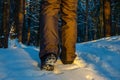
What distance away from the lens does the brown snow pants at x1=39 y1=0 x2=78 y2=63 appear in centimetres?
420

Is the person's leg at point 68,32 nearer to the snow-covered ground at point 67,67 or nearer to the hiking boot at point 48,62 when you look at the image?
the snow-covered ground at point 67,67

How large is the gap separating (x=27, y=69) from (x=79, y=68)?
0.70 meters

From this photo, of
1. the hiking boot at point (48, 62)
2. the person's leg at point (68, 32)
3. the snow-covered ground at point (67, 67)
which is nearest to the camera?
the snow-covered ground at point (67, 67)

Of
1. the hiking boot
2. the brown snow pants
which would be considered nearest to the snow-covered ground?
the hiking boot

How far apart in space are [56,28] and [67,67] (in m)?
0.55

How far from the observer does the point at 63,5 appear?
178 inches

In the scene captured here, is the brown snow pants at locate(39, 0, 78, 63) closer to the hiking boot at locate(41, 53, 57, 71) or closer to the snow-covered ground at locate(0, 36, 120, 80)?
the hiking boot at locate(41, 53, 57, 71)

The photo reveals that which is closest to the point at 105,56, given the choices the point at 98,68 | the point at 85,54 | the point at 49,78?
the point at 85,54

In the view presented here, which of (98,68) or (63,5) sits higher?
(63,5)

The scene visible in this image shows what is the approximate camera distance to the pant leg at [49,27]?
4180mm

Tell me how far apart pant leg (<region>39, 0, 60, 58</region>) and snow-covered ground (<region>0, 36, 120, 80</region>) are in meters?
0.29

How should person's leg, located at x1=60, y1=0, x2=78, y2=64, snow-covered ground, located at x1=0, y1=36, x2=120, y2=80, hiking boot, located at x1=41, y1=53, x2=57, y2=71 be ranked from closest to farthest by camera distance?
1. snow-covered ground, located at x1=0, y1=36, x2=120, y2=80
2. hiking boot, located at x1=41, y1=53, x2=57, y2=71
3. person's leg, located at x1=60, y1=0, x2=78, y2=64

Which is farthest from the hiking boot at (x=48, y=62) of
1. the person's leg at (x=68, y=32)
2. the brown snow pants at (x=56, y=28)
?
the person's leg at (x=68, y=32)

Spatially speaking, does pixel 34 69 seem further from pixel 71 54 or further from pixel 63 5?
pixel 63 5
